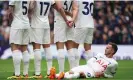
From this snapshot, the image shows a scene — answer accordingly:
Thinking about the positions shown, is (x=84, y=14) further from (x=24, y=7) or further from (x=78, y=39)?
(x=24, y=7)

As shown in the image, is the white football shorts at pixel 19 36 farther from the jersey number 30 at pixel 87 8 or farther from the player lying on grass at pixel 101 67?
the jersey number 30 at pixel 87 8

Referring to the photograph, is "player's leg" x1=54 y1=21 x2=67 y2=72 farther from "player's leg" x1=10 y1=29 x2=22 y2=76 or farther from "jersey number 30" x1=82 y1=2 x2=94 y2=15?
"player's leg" x1=10 y1=29 x2=22 y2=76

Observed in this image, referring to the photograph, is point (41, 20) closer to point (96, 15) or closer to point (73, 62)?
point (73, 62)

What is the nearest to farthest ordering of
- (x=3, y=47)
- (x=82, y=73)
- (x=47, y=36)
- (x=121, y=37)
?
(x=82, y=73)
(x=47, y=36)
(x=3, y=47)
(x=121, y=37)

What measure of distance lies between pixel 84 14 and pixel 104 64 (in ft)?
5.42

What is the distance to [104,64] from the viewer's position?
14.4m

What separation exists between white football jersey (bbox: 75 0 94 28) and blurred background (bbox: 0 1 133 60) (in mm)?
10287

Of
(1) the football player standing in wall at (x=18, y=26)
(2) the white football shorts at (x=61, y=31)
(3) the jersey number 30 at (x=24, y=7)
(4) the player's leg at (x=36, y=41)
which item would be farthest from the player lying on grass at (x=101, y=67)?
(3) the jersey number 30 at (x=24, y=7)

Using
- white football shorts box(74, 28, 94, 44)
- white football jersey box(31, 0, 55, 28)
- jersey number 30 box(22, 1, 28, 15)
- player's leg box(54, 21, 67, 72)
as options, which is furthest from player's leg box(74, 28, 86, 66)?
jersey number 30 box(22, 1, 28, 15)

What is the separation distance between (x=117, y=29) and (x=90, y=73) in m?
13.9

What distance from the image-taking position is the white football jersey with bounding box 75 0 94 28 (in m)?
15.2

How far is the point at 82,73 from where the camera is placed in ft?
46.0

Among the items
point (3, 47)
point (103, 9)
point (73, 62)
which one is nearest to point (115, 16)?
point (103, 9)

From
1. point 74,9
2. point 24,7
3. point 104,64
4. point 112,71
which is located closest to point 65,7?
point 74,9
